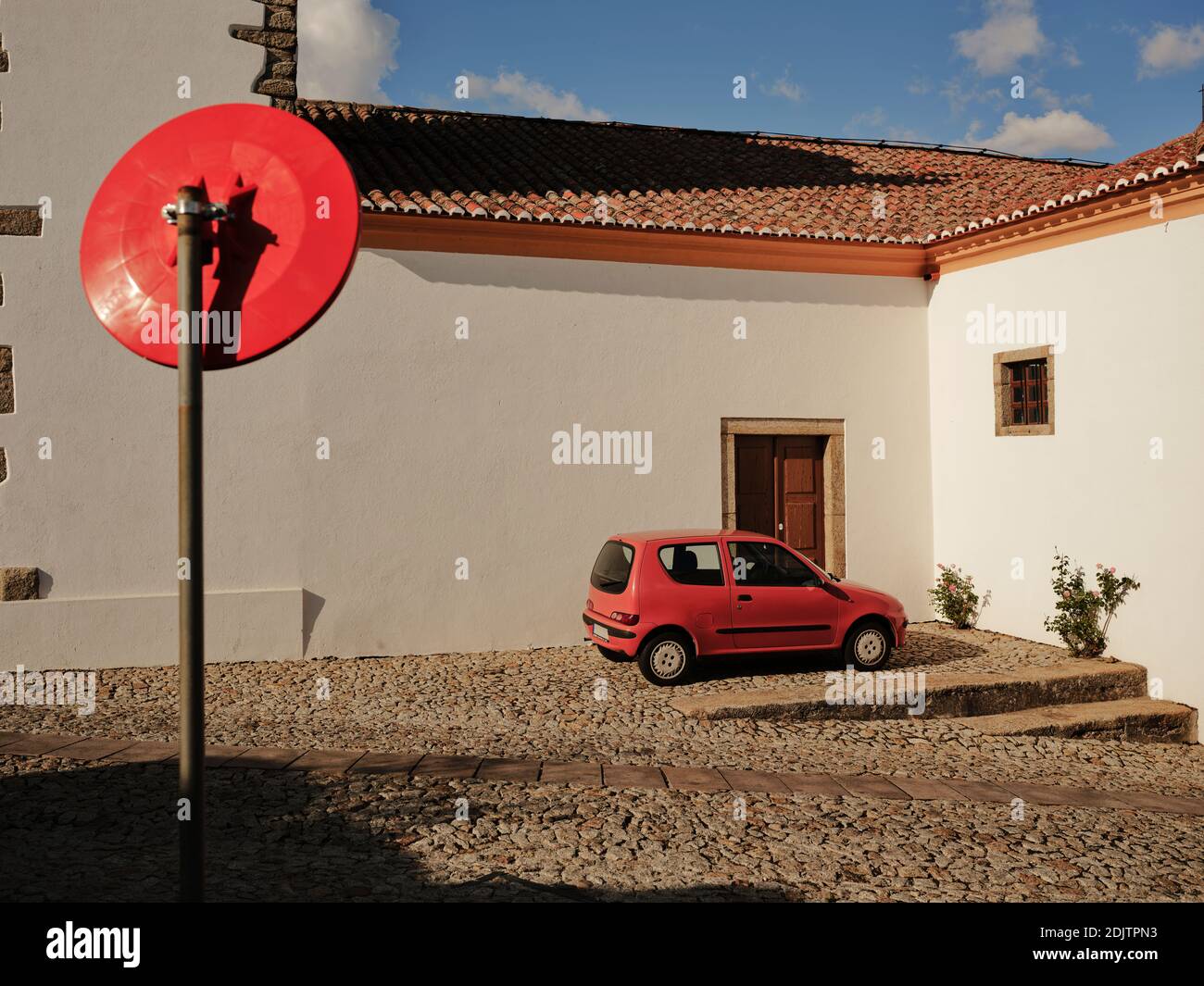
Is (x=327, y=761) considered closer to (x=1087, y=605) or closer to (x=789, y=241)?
(x=1087, y=605)

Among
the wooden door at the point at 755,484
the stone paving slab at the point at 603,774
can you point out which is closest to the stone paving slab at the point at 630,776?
the stone paving slab at the point at 603,774

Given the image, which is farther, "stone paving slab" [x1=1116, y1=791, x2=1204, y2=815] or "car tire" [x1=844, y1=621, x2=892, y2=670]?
"car tire" [x1=844, y1=621, x2=892, y2=670]

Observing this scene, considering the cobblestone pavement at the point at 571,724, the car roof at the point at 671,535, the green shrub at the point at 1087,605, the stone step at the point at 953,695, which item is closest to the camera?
the cobblestone pavement at the point at 571,724

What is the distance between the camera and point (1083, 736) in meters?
8.48

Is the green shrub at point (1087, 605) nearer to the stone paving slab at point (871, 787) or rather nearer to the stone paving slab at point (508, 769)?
the stone paving slab at point (871, 787)

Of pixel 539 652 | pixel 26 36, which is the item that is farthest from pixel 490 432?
pixel 26 36

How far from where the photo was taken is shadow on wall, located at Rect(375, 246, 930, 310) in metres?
10.2

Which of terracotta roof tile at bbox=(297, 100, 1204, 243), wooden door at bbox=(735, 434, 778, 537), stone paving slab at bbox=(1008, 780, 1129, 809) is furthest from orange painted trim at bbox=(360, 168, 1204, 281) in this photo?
stone paving slab at bbox=(1008, 780, 1129, 809)

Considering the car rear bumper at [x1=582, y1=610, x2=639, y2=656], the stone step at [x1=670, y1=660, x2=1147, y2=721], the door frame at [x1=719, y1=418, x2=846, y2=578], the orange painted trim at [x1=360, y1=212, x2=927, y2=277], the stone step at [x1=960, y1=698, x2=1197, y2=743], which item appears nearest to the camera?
the stone step at [x1=670, y1=660, x2=1147, y2=721]

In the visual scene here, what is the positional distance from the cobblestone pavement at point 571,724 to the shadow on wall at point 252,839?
43.8 inches

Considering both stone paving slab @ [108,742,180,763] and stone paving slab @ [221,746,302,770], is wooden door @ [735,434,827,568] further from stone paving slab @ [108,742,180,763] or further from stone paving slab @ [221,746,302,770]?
stone paving slab @ [108,742,180,763]

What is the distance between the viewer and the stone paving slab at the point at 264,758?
5.86 meters

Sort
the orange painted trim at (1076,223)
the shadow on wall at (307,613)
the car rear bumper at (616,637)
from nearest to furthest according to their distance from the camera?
the car rear bumper at (616,637) → the orange painted trim at (1076,223) → the shadow on wall at (307,613)

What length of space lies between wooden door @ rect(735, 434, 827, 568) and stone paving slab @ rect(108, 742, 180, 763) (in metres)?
6.89
